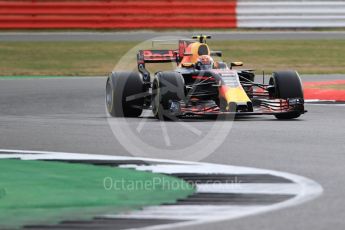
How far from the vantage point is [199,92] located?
1552cm

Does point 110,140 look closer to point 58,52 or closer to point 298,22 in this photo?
point 58,52

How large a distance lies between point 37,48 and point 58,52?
38.5 inches

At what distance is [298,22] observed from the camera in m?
36.8

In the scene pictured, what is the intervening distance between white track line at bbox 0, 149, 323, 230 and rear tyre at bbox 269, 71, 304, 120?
4996mm

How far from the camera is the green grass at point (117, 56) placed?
27953 millimetres

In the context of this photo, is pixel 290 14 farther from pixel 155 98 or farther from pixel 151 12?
pixel 155 98

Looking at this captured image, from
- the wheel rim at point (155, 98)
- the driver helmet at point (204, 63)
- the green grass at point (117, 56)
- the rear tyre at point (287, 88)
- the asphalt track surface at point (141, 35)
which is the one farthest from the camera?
the asphalt track surface at point (141, 35)

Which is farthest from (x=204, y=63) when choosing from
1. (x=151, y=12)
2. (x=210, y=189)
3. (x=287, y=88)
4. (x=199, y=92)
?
(x=151, y=12)

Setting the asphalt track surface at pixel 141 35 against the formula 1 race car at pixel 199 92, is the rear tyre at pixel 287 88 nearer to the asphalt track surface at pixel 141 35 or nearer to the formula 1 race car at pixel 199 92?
the formula 1 race car at pixel 199 92

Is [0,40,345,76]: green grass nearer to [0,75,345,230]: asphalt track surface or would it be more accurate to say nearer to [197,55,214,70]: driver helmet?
[0,75,345,230]: asphalt track surface

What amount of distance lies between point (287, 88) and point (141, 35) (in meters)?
19.4

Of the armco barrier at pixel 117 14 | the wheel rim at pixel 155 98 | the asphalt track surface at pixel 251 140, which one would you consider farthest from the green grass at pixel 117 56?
the wheel rim at pixel 155 98

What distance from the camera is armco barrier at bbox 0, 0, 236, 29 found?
113 ft

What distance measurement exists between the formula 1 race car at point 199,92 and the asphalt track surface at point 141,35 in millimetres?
17022
